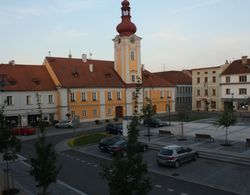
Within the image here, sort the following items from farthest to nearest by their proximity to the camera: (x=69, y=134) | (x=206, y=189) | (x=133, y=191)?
1. (x=69, y=134)
2. (x=206, y=189)
3. (x=133, y=191)

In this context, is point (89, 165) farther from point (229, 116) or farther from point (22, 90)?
point (22, 90)

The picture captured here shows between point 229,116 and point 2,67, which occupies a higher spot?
point 2,67

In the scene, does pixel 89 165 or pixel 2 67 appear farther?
pixel 2 67

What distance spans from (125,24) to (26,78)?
20478mm

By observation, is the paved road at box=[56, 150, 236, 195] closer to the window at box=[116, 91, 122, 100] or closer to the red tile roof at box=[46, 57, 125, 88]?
the red tile roof at box=[46, 57, 125, 88]

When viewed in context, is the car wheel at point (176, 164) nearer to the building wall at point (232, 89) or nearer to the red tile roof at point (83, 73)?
the red tile roof at point (83, 73)

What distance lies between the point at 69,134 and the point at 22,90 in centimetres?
1186

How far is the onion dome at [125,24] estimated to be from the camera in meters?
54.6

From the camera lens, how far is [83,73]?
53.4 meters

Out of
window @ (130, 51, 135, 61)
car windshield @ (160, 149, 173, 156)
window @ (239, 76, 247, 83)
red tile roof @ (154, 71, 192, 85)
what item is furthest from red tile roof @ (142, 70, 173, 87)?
car windshield @ (160, 149, 173, 156)

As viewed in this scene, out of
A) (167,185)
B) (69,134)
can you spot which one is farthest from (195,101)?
(167,185)

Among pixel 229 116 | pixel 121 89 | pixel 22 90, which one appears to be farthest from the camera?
pixel 121 89

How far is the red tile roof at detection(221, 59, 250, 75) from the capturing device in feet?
199

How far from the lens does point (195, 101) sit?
73562mm
